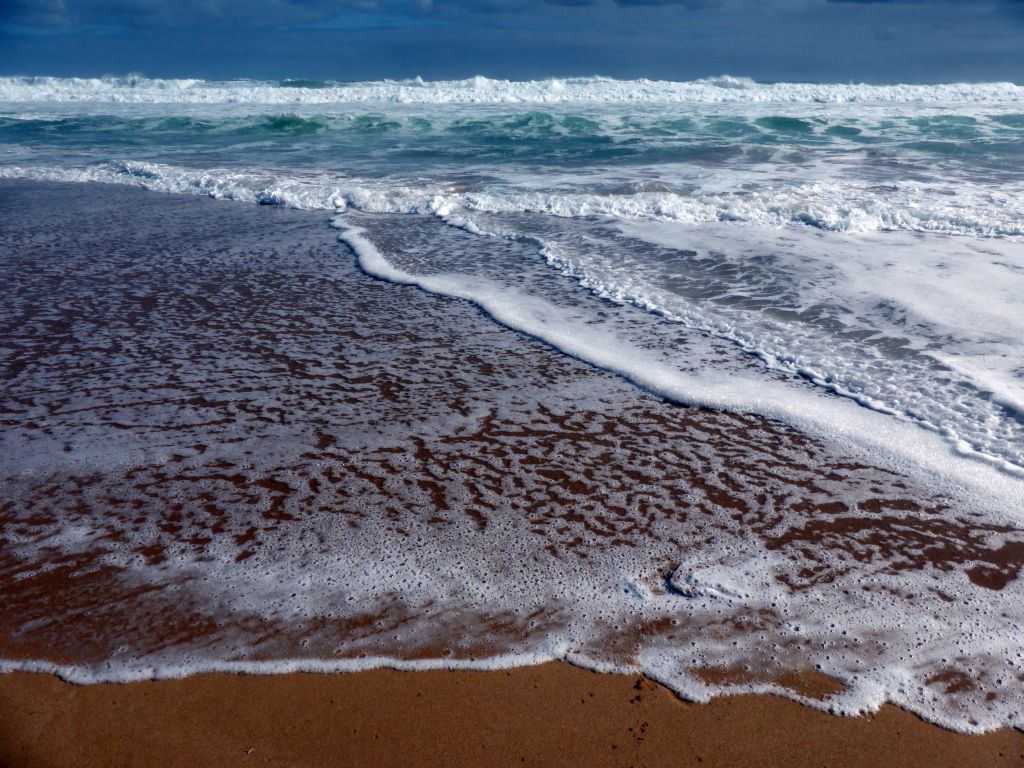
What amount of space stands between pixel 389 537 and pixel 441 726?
923 mm

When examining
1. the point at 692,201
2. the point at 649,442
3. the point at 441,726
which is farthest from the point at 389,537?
the point at 692,201

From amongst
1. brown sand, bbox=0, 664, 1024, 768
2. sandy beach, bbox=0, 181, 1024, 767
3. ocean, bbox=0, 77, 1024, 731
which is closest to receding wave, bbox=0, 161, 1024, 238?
ocean, bbox=0, 77, 1024, 731

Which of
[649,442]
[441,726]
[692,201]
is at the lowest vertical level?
[441,726]

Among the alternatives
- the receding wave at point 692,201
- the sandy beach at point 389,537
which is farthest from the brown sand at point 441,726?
the receding wave at point 692,201

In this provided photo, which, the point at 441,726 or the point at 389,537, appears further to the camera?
the point at 389,537

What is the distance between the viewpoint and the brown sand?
6.72 ft

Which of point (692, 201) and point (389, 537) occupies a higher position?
point (692, 201)

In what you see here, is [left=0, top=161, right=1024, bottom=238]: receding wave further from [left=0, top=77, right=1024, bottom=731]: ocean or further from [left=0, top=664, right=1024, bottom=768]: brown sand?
[left=0, top=664, right=1024, bottom=768]: brown sand

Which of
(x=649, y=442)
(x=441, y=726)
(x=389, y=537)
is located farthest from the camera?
(x=649, y=442)

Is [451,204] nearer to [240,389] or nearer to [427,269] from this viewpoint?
[427,269]

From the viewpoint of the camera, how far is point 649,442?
3686 millimetres

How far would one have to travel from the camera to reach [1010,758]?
204cm

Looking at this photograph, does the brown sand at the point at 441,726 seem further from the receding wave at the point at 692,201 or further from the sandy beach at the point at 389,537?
the receding wave at the point at 692,201

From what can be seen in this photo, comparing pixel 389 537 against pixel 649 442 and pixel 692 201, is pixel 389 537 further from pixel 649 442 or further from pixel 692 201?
pixel 692 201
